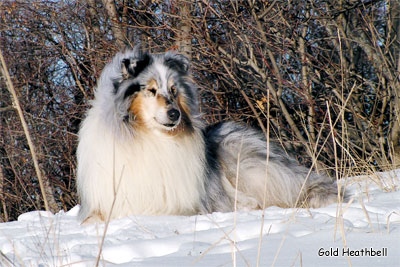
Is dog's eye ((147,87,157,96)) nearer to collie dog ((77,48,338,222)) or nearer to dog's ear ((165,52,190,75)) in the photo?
collie dog ((77,48,338,222))

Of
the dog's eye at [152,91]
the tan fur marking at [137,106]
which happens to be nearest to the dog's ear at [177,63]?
the dog's eye at [152,91]

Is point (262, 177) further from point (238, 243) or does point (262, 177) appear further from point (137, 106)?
point (238, 243)

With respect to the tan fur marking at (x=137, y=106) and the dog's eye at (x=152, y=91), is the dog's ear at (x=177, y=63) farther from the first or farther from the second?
the tan fur marking at (x=137, y=106)

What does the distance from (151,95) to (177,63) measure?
586 millimetres

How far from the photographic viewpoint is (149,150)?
4332 millimetres

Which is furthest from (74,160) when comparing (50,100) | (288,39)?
(288,39)

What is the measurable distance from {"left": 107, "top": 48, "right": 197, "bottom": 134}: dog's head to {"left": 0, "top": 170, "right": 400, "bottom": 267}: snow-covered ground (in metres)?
0.87

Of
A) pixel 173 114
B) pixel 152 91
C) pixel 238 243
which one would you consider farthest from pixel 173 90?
pixel 238 243

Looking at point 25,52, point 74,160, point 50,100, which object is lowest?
point 74,160

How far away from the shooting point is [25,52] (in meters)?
→ 8.57

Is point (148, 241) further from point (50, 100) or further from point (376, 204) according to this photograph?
point (50, 100)

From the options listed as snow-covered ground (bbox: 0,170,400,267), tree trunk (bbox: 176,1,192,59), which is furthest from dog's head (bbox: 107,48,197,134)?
tree trunk (bbox: 176,1,192,59)

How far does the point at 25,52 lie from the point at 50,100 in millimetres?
978

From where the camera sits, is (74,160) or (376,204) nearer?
(376,204)
